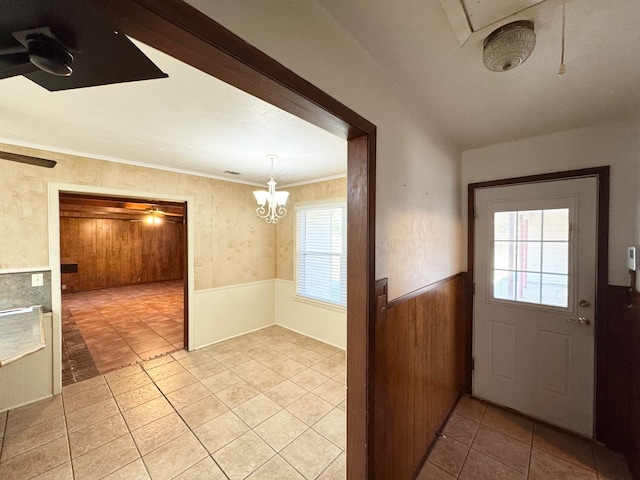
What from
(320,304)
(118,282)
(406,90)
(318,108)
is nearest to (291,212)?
(320,304)

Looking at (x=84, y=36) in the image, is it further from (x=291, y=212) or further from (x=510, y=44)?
(x=291, y=212)

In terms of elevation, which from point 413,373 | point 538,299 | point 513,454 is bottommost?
point 513,454

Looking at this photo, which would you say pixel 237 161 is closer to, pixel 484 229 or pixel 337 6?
pixel 337 6

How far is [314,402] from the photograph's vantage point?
2.39 m

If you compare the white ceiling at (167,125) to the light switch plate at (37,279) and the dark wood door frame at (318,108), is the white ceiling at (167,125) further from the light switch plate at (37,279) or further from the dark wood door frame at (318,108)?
the light switch plate at (37,279)

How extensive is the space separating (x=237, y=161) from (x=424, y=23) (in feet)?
7.88

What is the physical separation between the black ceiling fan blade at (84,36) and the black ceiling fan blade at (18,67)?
0.07m

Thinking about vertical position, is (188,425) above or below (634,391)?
below

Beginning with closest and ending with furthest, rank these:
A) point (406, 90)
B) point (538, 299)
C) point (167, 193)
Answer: point (406, 90) → point (538, 299) → point (167, 193)

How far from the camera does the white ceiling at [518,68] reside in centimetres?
98

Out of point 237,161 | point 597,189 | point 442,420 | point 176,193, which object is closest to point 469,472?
point 442,420

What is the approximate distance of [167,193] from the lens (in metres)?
3.27

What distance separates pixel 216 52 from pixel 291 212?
3.54 m

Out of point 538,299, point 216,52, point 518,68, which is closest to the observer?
point 216,52
